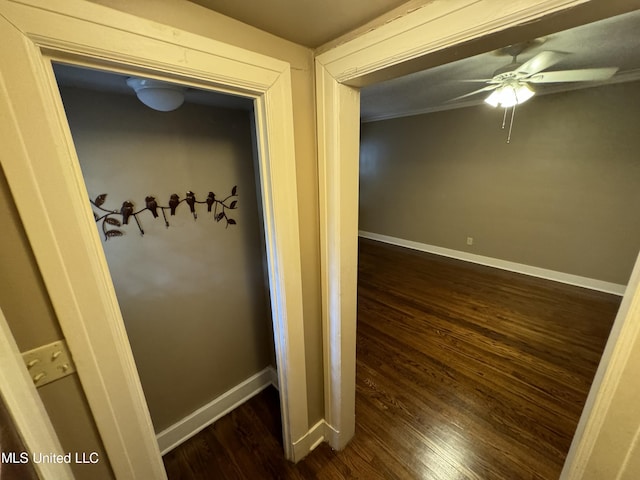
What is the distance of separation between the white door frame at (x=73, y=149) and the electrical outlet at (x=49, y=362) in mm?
27

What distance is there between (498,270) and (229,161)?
13.2 feet

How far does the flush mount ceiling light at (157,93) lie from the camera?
1025 mm

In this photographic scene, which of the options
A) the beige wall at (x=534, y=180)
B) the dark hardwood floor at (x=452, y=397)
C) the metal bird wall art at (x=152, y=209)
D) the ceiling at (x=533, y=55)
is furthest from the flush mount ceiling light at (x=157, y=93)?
the beige wall at (x=534, y=180)

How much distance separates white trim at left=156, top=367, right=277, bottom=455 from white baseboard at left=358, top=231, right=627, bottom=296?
3.62 m

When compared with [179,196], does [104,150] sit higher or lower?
higher

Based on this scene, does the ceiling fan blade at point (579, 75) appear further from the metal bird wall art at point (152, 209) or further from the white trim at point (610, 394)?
the metal bird wall art at point (152, 209)

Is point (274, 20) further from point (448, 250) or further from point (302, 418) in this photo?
point (448, 250)

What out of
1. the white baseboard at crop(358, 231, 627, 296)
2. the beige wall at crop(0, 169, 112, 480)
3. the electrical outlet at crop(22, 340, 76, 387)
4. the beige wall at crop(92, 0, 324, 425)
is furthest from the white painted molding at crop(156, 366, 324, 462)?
the white baseboard at crop(358, 231, 627, 296)

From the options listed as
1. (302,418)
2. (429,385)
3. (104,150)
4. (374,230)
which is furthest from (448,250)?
(104,150)

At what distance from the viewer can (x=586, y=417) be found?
0.70 metres

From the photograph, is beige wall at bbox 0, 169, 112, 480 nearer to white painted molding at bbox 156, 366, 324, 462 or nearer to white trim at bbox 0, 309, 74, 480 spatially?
white trim at bbox 0, 309, 74, 480

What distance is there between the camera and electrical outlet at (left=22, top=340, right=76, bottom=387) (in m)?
0.67

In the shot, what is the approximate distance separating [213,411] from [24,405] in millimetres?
1459

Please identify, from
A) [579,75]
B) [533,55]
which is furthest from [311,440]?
[533,55]
